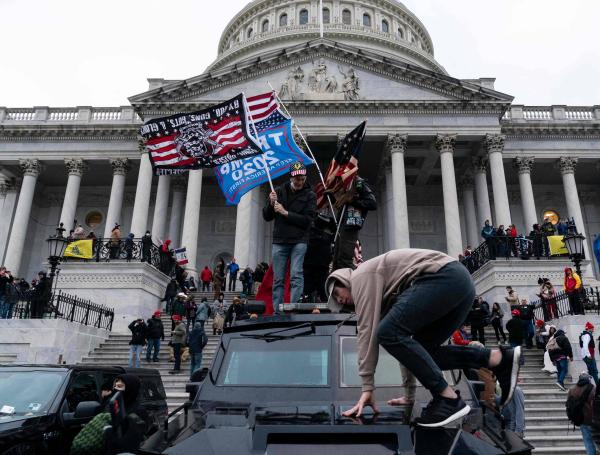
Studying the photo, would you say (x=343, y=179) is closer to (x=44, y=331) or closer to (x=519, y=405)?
(x=519, y=405)

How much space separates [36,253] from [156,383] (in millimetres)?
35711

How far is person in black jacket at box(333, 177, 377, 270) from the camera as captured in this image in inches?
277

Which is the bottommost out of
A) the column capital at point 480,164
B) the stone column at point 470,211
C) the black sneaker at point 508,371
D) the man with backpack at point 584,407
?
the man with backpack at point 584,407

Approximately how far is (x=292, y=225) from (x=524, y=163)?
100ft

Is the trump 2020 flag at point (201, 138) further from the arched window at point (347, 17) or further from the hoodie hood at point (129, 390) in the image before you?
the arched window at point (347, 17)

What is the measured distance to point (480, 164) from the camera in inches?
1259

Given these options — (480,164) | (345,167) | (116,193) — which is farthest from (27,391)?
(480,164)

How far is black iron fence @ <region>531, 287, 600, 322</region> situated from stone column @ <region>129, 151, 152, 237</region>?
70.8 feet

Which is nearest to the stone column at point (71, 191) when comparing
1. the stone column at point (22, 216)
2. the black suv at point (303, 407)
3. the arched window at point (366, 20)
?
the stone column at point (22, 216)

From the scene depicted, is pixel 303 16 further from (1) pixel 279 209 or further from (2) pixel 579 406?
(2) pixel 579 406

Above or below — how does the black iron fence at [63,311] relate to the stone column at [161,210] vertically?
below

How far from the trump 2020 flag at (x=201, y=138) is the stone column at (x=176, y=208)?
65.3 feet

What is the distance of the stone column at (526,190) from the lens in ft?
101

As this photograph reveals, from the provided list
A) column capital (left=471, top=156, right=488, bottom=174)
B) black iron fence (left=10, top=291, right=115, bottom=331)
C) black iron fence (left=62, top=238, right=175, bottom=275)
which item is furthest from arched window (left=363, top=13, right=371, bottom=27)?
black iron fence (left=10, top=291, right=115, bottom=331)
